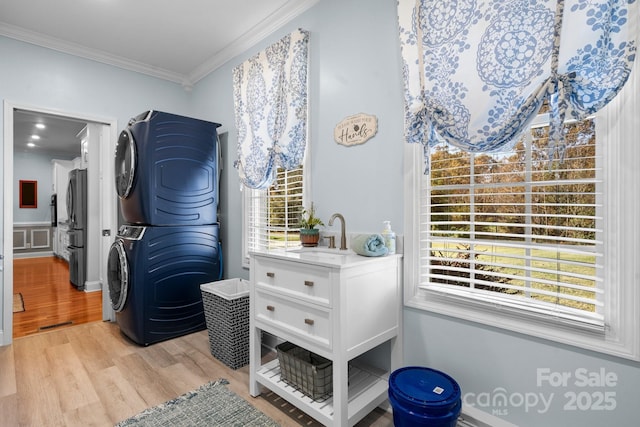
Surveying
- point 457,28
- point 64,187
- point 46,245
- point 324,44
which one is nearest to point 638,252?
point 457,28

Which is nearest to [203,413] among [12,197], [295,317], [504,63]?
[295,317]

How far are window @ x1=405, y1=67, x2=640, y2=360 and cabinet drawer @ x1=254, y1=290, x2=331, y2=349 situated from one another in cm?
57

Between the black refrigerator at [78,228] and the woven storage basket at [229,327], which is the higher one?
the black refrigerator at [78,228]

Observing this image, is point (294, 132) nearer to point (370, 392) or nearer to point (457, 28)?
point (457, 28)

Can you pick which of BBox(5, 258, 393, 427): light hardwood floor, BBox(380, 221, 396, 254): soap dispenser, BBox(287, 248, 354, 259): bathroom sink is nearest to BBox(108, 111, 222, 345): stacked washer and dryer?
BBox(5, 258, 393, 427): light hardwood floor

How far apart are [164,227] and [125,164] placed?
694 millimetres

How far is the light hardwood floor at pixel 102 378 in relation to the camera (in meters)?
1.83

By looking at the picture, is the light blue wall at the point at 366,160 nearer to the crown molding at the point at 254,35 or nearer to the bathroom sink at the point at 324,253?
the crown molding at the point at 254,35

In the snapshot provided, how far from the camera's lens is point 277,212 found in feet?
9.36

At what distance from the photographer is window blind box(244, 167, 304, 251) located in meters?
2.65

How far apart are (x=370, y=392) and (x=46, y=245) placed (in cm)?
906

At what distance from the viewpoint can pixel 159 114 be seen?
278cm

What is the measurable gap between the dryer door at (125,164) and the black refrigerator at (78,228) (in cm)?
229

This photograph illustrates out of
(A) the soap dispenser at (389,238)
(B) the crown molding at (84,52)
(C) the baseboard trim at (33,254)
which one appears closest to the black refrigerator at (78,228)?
(B) the crown molding at (84,52)
